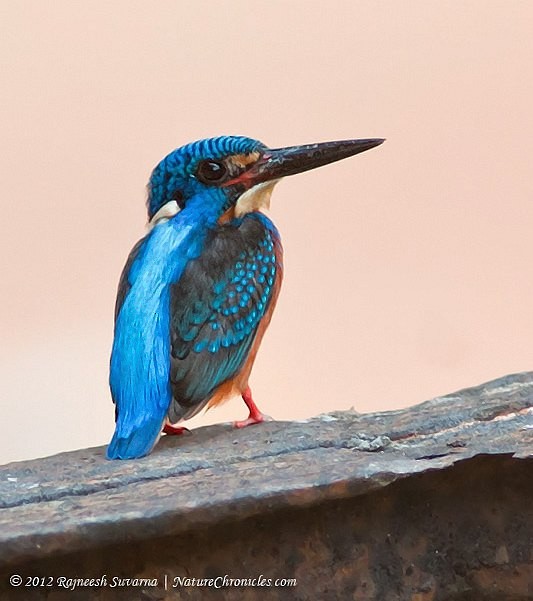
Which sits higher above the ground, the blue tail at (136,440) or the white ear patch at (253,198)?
the white ear patch at (253,198)

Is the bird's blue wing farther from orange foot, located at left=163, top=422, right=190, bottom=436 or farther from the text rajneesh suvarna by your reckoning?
the text rajneesh suvarna

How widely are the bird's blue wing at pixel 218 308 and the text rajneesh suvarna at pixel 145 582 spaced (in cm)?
47

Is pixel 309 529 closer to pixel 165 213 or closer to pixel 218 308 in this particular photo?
pixel 218 308

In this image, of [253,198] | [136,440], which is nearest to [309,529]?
[136,440]

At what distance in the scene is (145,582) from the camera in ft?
2.89

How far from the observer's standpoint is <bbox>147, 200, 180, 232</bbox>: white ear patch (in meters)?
1.52

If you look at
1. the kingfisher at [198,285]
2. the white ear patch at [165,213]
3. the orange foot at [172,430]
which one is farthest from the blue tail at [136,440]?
the white ear patch at [165,213]

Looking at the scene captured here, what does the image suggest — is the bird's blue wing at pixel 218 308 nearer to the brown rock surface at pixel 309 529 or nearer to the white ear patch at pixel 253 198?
the white ear patch at pixel 253 198

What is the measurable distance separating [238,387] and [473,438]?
56 cm

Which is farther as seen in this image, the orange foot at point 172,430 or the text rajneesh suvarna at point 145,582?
the orange foot at point 172,430

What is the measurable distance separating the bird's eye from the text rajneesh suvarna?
0.76 metres

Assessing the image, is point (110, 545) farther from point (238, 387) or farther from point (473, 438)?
point (238, 387)

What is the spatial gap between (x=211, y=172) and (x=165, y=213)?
0.11 meters

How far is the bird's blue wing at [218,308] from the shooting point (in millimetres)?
1379
